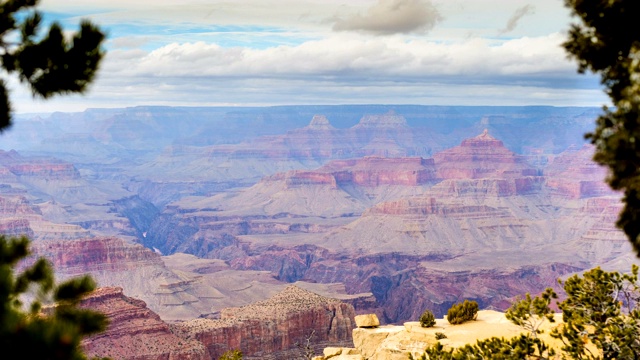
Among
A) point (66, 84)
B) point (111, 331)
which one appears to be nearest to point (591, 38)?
point (66, 84)

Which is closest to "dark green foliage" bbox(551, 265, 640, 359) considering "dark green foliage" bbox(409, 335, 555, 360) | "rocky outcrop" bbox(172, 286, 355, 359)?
"dark green foliage" bbox(409, 335, 555, 360)

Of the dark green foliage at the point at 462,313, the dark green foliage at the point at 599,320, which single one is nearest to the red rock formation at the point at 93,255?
the dark green foliage at the point at 462,313

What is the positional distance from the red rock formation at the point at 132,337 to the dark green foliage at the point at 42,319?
2458 inches

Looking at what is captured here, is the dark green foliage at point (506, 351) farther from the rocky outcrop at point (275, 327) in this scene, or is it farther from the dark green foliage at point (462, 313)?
the rocky outcrop at point (275, 327)

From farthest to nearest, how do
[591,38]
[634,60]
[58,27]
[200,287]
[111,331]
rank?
[200,287]
[111,331]
[591,38]
[634,60]
[58,27]

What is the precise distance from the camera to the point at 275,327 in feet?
290

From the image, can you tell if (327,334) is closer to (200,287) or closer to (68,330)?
(200,287)

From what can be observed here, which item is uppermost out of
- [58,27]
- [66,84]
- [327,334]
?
[58,27]

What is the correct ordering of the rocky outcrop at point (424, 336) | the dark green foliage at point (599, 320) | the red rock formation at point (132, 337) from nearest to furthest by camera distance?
the dark green foliage at point (599, 320) → the rocky outcrop at point (424, 336) → the red rock formation at point (132, 337)

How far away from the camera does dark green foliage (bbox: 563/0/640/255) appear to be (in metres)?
11.3

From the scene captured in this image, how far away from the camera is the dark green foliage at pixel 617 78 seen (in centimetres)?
1133

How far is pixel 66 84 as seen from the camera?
1127 cm

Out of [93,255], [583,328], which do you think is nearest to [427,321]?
[583,328]

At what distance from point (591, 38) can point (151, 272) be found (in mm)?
142615
